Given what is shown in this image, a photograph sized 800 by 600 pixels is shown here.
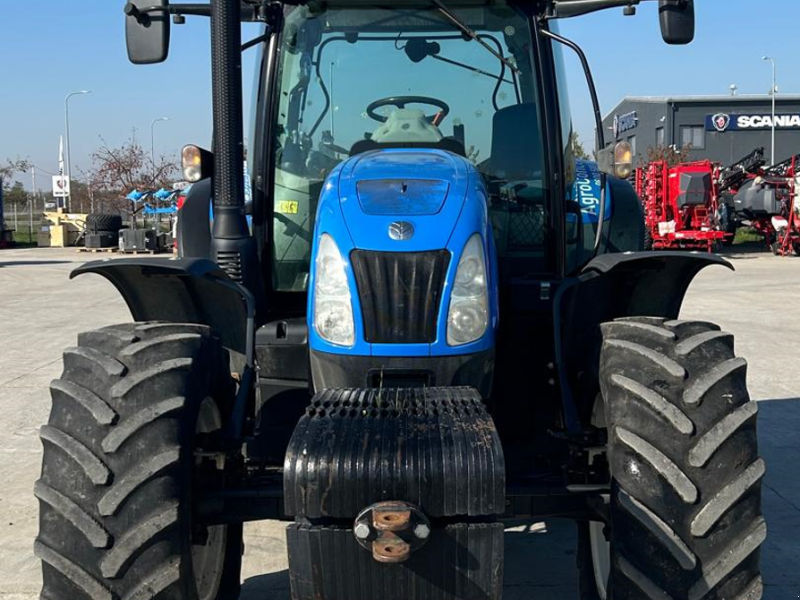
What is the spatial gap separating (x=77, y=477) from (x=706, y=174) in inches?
921

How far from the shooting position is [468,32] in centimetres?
386

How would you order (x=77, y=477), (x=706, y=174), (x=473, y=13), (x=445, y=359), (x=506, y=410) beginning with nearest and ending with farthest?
(x=77, y=477) → (x=445, y=359) → (x=506, y=410) → (x=473, y=13) → (x=706, y=174)

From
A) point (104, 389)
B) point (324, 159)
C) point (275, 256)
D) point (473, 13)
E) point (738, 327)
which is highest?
point (473, 13)

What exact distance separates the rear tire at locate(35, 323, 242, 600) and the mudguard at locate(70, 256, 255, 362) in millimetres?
508

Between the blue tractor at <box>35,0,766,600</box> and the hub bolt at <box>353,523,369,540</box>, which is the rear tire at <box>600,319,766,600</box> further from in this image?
the hub bolt at <box>353,523,369,540</box>

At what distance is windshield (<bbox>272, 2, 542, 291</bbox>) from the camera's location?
3979mm

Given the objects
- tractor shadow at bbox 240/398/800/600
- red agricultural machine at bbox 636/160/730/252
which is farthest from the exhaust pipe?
red agricultural machine at bbox 636/160/730/252

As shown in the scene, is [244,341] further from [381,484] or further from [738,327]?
[738,327]

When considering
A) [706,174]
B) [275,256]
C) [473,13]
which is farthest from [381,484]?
[706,174]

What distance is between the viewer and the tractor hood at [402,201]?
3.07 metres

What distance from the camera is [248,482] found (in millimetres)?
3115

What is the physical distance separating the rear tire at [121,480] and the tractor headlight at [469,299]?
874mm

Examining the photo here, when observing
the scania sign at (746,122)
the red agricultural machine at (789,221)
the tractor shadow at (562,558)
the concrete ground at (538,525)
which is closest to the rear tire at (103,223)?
the concrete ground at (538,525)

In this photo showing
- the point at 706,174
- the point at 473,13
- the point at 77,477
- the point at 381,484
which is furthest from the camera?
the point at 706,174
